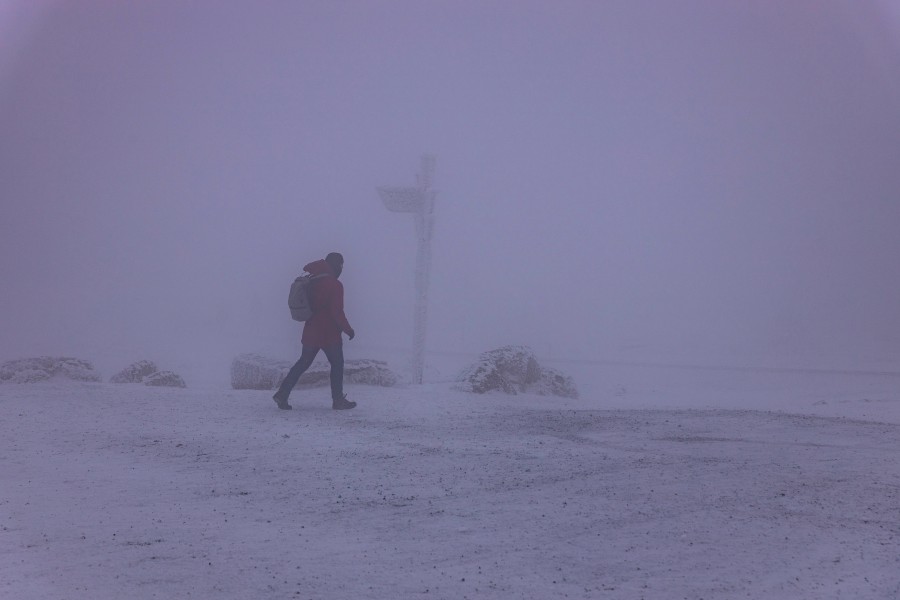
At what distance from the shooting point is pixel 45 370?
14.2m

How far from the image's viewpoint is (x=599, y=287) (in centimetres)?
10100

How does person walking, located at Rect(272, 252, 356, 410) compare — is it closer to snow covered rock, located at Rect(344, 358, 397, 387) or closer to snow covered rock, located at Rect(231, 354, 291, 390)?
snow covered rock, located at Rect(344, 358, 397, 387)

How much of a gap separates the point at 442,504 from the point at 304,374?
7749mm

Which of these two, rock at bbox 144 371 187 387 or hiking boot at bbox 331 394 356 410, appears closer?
hiking boot at bbox 331 394 356 410

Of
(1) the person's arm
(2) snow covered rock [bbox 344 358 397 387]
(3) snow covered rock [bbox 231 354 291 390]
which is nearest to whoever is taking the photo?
(1) the person's arm

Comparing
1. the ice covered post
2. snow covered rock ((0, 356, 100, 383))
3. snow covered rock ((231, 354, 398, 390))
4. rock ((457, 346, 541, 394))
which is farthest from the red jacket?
the ice covered post

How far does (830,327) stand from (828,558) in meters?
64.5

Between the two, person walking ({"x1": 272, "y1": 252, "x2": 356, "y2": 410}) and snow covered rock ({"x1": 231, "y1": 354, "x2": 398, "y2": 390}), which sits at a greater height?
person walking ({"x1": 272, "y1": 252, "x2": 356, "y2": 410})

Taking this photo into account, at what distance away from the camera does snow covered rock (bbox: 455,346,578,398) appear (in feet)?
43.8

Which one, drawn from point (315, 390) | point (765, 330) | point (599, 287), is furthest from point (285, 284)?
point (315, 390)

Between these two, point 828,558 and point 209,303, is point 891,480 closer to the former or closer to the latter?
point 828,558

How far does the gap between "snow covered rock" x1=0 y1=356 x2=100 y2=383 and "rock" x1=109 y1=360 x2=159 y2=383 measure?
773mm

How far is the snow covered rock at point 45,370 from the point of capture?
13.7 metres

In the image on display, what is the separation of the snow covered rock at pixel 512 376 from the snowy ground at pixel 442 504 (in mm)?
2807
